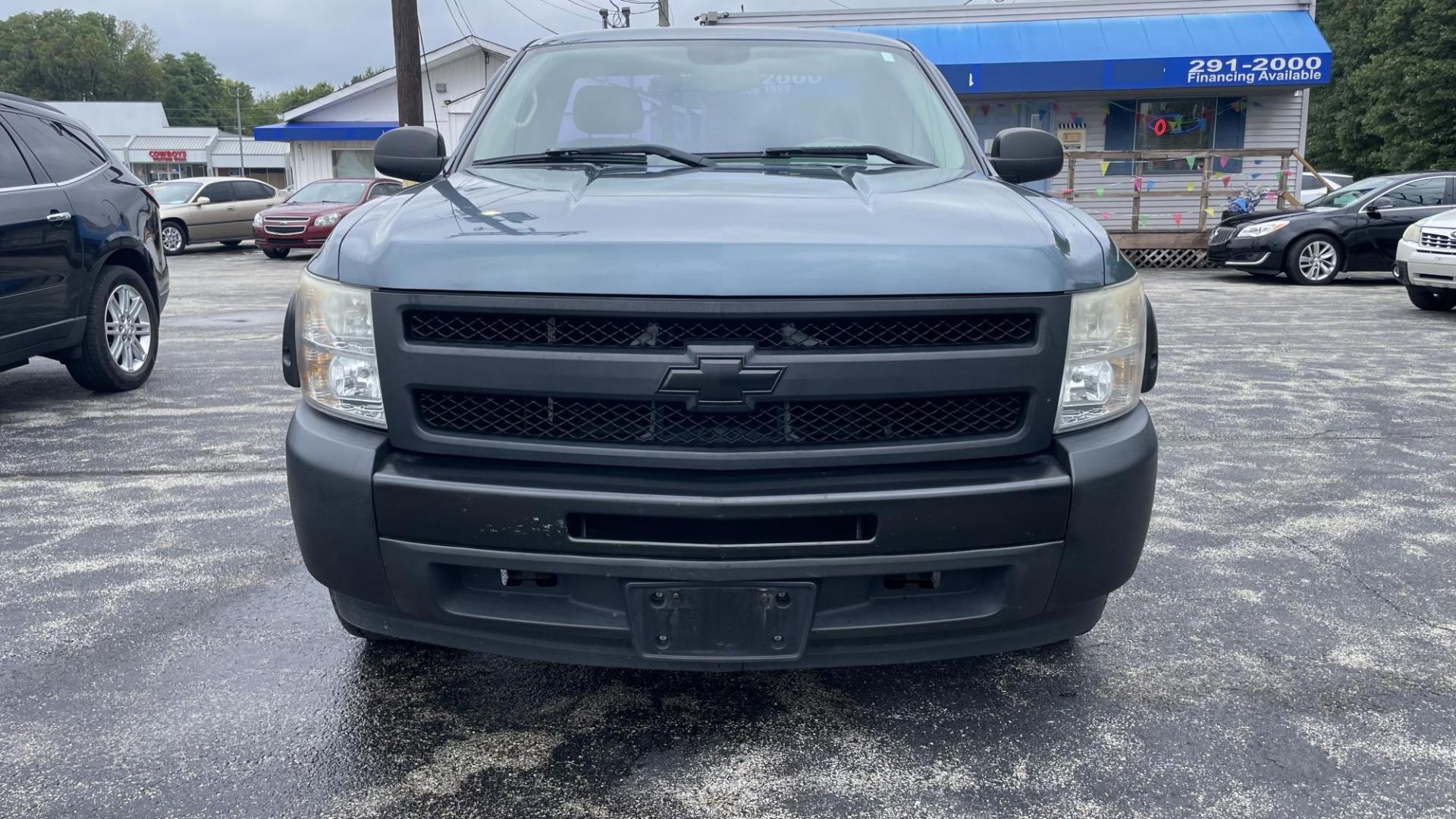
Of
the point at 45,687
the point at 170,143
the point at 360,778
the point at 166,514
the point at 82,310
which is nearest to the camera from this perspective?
the point at 360,778

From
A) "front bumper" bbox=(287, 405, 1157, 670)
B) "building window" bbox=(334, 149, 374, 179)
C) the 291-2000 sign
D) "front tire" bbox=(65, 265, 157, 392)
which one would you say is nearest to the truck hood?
"front bumper" bbox=(287, 405, 1157, 670)

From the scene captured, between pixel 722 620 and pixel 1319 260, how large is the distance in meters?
14.6

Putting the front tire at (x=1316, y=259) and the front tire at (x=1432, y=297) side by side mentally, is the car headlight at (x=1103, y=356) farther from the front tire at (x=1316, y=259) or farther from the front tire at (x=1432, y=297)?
the front tire at (x=1316, y=259)

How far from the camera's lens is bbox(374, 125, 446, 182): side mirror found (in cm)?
344

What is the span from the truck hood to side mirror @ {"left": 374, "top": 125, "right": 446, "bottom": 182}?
79 centimetres

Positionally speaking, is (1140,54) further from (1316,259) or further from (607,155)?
(607,155)

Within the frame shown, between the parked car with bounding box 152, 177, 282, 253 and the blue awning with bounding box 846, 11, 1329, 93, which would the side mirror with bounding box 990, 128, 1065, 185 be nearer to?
the blue awning with bounding box 846, 11, 1329, 93

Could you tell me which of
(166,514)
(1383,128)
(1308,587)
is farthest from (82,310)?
(1383,128)

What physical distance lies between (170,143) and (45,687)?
70.9m

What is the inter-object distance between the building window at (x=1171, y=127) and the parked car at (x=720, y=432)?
59.1 ft

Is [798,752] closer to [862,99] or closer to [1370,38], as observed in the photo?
[862,99]

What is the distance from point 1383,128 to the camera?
39.1 meters

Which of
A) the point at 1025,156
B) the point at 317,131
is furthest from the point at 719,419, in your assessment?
the point at 317,131

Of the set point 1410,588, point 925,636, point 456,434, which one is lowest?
point 1410,588
